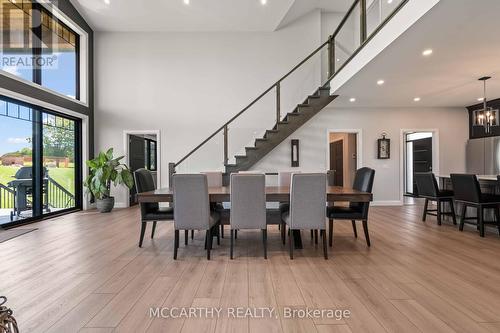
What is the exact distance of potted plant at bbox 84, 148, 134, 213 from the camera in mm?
6547

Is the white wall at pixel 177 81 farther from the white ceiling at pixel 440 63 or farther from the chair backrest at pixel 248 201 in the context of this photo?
the chair backrest at pixel 248 201

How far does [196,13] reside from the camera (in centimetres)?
683

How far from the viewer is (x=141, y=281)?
104 inches

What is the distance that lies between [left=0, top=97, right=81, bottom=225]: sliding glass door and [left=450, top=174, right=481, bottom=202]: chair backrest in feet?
25.3

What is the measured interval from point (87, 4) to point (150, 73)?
199 centimetres

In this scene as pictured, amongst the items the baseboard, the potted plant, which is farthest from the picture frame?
the potted plant

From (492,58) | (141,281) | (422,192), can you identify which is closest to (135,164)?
(141,281)

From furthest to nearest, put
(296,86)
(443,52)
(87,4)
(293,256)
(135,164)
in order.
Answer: (135,164) → (296,86) → (87,4) → (443,52) → (293,256)

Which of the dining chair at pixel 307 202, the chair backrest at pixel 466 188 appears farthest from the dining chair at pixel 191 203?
the chair backrest at pixel 466 188

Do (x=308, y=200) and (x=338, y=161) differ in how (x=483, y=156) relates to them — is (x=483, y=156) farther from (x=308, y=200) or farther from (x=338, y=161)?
(x=308, y=200)

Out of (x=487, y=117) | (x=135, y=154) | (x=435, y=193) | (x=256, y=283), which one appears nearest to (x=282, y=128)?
(x=435, y=193)

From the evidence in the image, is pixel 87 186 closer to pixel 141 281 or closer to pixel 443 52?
pixel 141 281

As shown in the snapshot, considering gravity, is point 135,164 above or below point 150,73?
below

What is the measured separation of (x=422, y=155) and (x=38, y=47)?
10.8 meters
